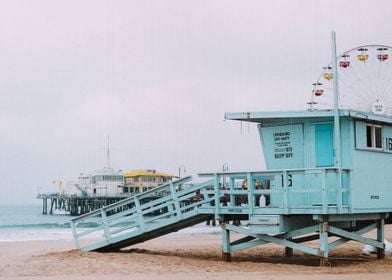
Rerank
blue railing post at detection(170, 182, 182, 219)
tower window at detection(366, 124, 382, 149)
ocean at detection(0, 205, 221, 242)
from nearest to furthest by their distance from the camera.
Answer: tower window at detection(366, 124, 382, 149)
blue railing post at detection(170, 182, 182, 219)
ocean at detection(0, 205, 221, 242)

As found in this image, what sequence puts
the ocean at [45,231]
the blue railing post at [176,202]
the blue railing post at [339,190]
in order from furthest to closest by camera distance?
the ocean at [45,231] → the blue railing post at [176,202] → the blue railing post at [339,190]

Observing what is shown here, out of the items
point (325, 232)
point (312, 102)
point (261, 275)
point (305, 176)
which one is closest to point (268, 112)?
point (305, 176)

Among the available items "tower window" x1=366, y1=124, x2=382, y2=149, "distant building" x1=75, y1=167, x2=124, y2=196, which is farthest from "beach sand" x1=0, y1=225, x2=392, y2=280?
"distant building" x1=75, y1=167, x2=124, y2=196

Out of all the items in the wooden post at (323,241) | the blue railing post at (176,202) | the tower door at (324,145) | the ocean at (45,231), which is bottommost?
the ocean at (45,231)

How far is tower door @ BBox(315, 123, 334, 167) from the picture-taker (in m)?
16.0

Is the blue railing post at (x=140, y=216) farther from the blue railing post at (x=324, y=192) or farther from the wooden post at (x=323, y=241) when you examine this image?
the blue railing post at (x=324, y=192)

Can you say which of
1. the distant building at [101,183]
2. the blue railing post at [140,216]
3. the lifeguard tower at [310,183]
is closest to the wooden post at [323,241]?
the lifeguard tower at [310,183]

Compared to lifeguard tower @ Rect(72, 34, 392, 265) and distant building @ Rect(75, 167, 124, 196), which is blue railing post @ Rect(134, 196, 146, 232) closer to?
lifeguard tower @ Rect(72, 34, 392, 265)

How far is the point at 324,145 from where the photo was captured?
A: 1611 centimetres

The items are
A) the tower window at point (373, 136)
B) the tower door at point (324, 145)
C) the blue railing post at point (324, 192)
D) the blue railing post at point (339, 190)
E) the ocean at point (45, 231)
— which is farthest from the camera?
the ocean at point (45, 231)

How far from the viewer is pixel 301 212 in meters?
15.1

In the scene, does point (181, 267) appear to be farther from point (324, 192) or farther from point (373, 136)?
point (373, 136)

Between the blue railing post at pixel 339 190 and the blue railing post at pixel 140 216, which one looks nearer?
the blue railing post at pixel 339 190

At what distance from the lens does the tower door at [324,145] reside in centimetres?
1603
